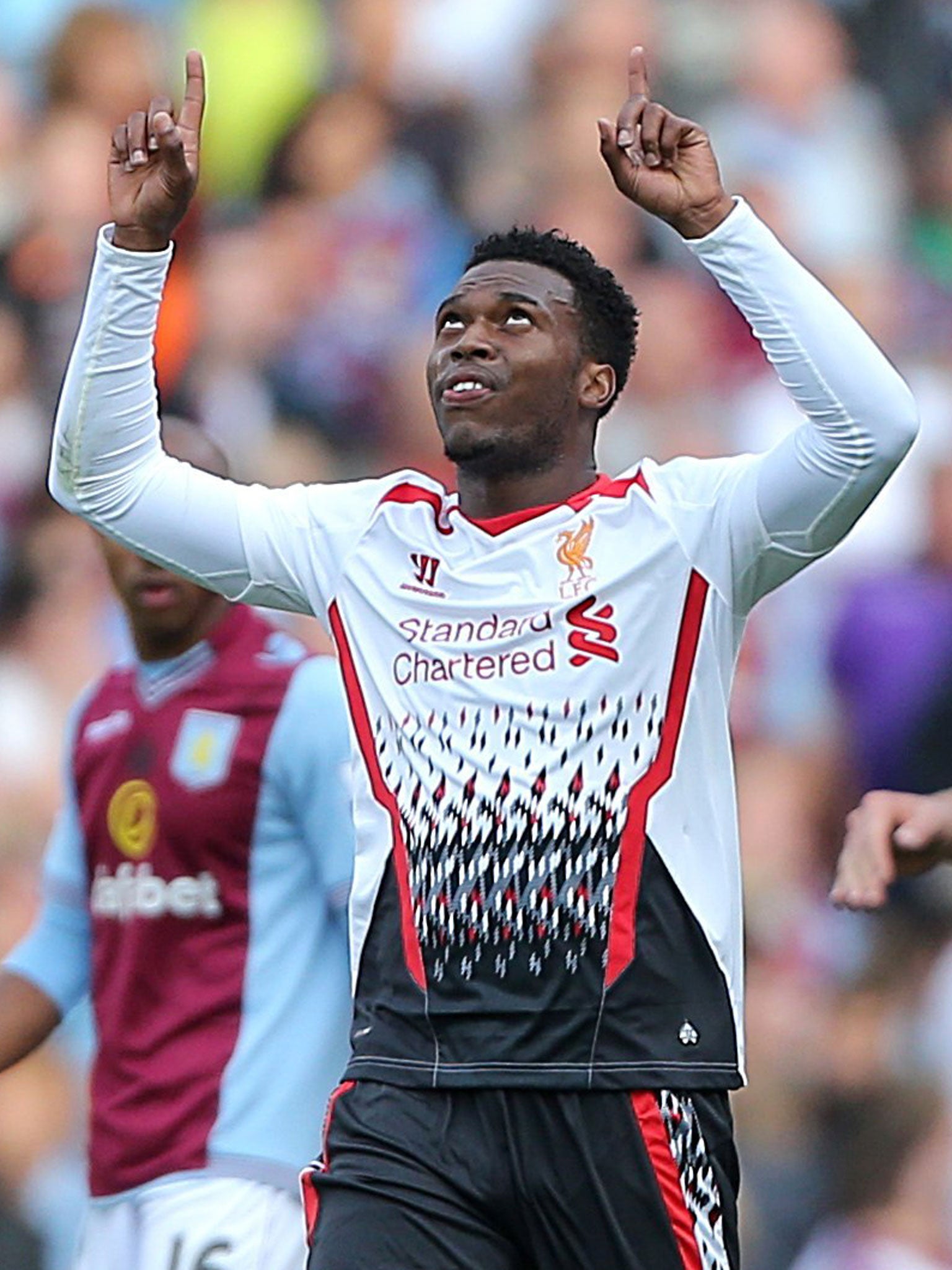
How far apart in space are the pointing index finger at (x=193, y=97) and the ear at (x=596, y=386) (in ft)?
2.69

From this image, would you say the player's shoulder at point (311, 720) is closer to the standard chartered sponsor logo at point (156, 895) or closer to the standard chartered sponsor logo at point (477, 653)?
the standard chartered sponsor logo at point (156, 895)

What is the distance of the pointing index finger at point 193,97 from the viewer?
4121mm

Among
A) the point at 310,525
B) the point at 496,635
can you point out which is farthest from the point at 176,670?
the point at 496,635

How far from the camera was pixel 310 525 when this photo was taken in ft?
14.5

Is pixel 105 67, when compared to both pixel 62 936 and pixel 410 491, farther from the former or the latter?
pixel 410 491

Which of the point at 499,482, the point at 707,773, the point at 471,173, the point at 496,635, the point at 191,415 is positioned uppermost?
the point at 471,173

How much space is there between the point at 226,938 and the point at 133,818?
328mm

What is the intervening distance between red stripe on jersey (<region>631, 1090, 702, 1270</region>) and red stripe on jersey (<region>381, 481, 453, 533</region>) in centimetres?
111

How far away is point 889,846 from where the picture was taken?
3.38 meters

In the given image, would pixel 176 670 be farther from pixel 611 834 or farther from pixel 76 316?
pixel 76 316

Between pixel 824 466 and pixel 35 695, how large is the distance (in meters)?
5.24

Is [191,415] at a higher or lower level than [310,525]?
higher

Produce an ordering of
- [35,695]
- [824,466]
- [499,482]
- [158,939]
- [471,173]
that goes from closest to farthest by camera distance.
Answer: [824,466]
[499,482]
[158,939]
[35,695]
[471,173]

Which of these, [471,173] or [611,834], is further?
[471,173]
